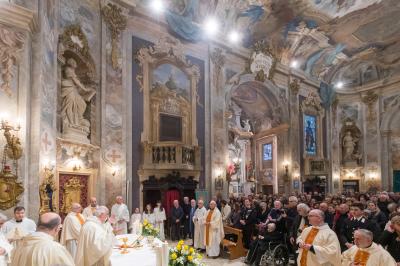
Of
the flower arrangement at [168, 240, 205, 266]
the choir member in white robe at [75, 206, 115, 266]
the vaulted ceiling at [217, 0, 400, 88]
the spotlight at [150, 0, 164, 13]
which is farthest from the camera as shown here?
the vaulted ceiling at [217, 0, 400, 88]

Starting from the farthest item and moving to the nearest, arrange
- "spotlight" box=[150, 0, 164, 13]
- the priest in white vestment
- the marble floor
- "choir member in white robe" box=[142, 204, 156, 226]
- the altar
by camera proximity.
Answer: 1. "spotlight" box=[150, 0, 164, 13]
2. "choir member in white robe" box=[142, 204, 156, 226]
3. the priest in white vestment
4. the marble floor
5. the altar

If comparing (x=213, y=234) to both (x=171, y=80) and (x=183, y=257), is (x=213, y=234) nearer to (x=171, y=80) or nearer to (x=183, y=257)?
(x=183, y=257)

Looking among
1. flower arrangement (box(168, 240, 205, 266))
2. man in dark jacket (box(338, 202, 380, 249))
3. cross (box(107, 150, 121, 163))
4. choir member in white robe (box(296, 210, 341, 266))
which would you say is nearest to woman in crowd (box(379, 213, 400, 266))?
choir member in white robe (box(296, 210, 341, 266))

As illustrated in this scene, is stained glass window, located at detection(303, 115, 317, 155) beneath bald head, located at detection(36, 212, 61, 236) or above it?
above

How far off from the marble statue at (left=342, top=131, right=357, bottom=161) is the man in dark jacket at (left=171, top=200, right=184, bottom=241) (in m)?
18.4

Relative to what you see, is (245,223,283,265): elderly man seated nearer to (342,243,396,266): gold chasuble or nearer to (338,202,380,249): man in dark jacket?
(338,202,380,249): man in dark jacket

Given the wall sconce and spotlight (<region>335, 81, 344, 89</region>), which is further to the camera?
spotlight (<region>335, 81, 344, 89</region>)

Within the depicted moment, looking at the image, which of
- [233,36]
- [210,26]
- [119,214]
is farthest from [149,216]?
[233,36]

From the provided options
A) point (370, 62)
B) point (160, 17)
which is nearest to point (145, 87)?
point (160, 17)

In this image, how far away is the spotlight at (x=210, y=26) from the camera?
17656 mm

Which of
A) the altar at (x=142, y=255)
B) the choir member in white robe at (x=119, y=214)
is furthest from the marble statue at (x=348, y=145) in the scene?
the altar at (x=142, y=255)

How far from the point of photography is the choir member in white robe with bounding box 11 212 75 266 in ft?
12.3

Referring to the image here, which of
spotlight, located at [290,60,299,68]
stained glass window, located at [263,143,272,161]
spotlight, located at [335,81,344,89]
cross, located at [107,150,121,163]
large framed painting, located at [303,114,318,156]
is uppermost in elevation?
spotlight, located at [290,60,299,68]

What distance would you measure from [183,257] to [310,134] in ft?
66.8
